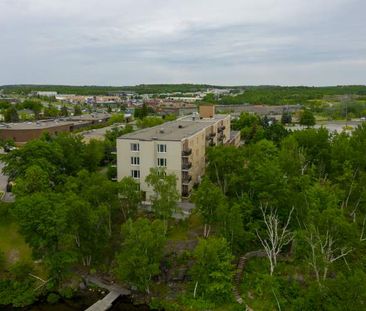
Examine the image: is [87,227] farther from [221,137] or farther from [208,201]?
[221,137]

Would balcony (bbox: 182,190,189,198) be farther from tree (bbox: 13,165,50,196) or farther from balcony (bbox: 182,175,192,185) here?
tree (bbox: 13,165,50,196)

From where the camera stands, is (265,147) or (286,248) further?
(265,147)

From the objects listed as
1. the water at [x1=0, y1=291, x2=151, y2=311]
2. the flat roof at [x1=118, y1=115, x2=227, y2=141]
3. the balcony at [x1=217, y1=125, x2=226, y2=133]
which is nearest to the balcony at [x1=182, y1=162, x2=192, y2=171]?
the flat roof at [x1=118, y1=115, x2=227, y2=141]

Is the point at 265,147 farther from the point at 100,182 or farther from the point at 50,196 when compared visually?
the point at 50,196

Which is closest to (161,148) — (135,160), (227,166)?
(135,160)

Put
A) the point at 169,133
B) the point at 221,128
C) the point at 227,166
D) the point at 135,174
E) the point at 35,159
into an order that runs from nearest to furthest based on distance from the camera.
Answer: the point at 227,166 → the point at 35,159 → the point at 135,174 → the point at 169,133 → the point at 221,128

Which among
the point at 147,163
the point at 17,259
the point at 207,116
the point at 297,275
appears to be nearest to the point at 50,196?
the point at 17,259

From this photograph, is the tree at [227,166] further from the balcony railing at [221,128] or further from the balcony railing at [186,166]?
the balcony railing at [221,128]
